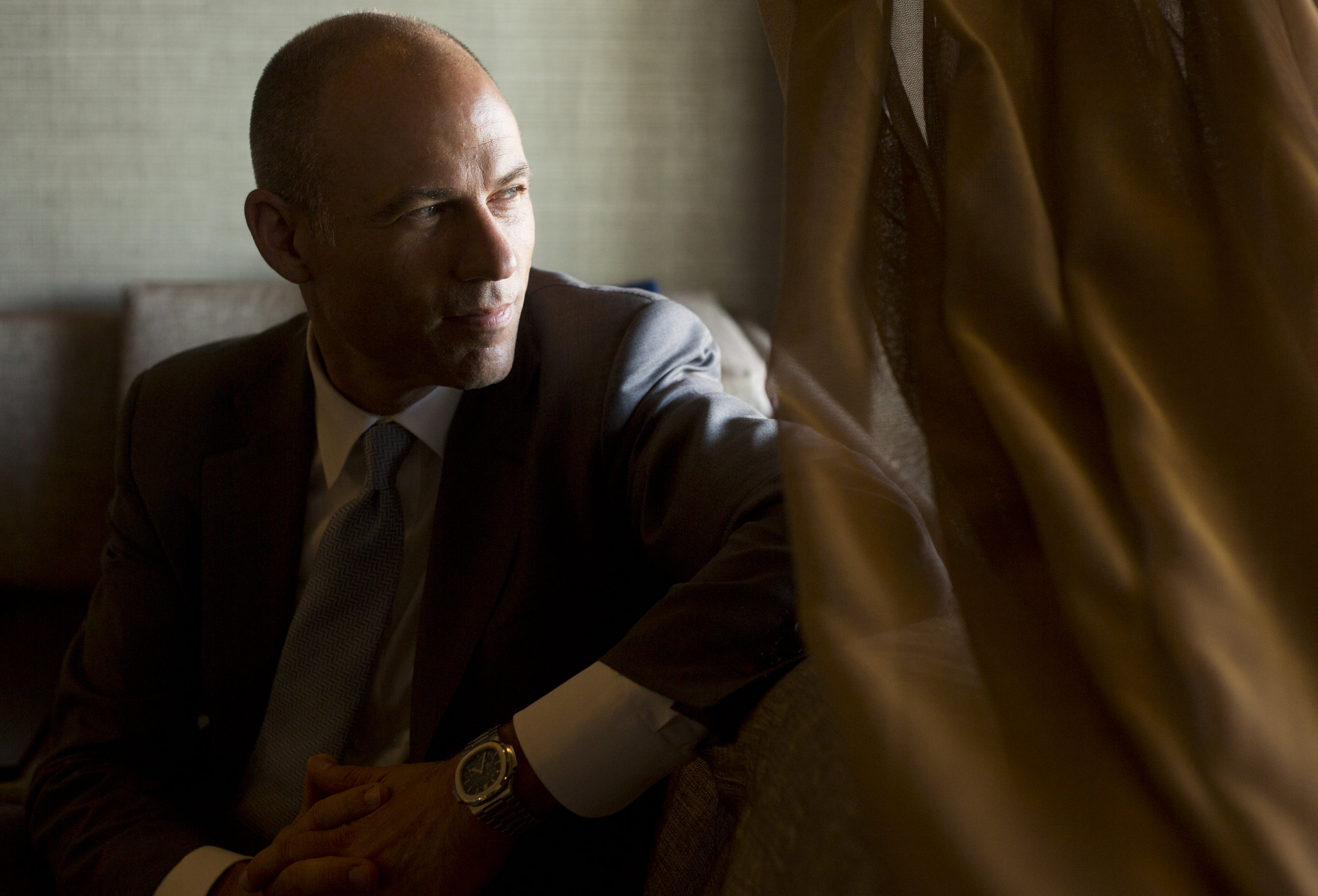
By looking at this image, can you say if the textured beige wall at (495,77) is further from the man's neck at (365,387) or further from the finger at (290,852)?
the finger at (290,852)

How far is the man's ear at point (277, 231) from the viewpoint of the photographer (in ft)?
3.60

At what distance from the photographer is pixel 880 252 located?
0.50 m

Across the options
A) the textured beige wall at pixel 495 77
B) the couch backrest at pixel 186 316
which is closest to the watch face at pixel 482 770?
the couch backrest at pixel 186 316

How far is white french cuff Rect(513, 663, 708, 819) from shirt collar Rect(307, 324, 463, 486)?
1.31 ft

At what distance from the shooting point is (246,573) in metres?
1.09

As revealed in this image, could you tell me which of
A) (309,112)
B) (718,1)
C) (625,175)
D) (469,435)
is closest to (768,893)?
(469,435)

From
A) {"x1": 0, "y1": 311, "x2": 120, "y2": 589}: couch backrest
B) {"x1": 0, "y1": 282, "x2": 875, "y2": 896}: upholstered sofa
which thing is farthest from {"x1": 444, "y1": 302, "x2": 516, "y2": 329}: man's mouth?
{"x1": 0, "y1": 311, "x2": 120, "y2": 589}: couch backrest

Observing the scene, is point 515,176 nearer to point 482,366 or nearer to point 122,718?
point 482,366

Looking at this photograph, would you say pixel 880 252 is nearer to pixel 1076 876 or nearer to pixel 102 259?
pixel 1076 876

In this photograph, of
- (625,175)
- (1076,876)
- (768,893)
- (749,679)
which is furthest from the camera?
(625,175)

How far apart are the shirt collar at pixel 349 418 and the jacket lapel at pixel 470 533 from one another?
24 mm

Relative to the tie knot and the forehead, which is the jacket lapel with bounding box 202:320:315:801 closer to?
the tie knot

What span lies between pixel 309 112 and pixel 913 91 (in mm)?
718

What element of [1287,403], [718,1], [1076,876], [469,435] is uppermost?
[718,1]
